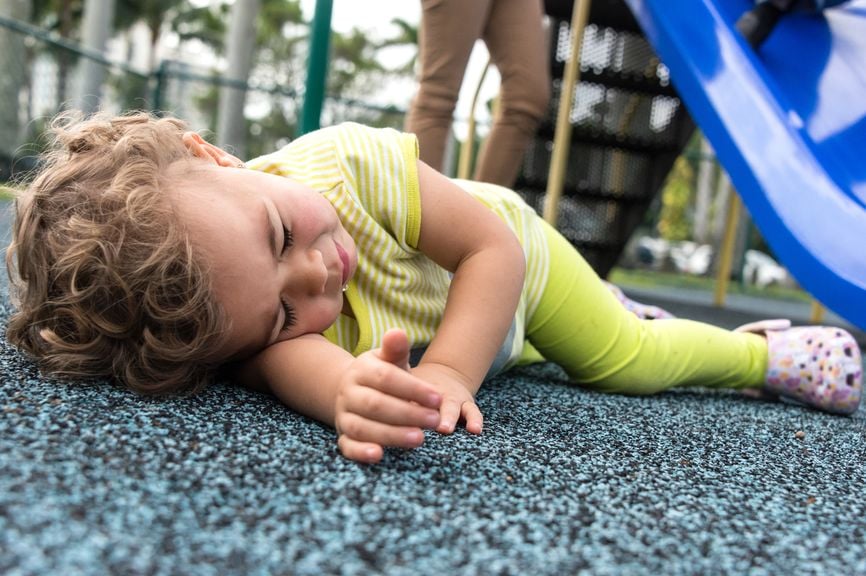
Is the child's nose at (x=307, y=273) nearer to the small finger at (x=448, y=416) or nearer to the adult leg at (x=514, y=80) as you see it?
the small finger at (x=448, y=416)

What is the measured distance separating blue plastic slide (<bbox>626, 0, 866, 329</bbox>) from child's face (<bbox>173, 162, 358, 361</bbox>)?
3.52 ft

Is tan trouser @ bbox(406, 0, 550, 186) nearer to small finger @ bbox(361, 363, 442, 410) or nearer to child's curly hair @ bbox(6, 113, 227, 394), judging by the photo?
child's curly hair @ bbox(6, 113, 227, 394)

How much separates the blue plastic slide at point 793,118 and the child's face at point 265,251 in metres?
1.07

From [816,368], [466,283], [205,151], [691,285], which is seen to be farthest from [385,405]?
[691,285]

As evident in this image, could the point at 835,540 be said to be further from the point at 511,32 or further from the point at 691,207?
the point at 691,207

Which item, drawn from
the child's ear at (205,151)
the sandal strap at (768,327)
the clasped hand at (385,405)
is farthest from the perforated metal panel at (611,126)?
the clasped hand at (385,405)

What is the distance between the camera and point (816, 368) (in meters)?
1.30

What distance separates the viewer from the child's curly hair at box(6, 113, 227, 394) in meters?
0.80

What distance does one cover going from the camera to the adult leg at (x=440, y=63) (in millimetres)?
1884

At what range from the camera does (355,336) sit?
107 cm

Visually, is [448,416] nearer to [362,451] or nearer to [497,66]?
[362,451]

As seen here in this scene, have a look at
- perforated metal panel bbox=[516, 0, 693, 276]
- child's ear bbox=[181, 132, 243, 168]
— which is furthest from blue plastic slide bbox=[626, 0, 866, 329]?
child's ear bbox=[181, 132, 243, 168]

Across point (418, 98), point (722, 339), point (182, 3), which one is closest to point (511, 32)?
point (418, 98)

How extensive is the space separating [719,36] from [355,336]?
60.5 inches
